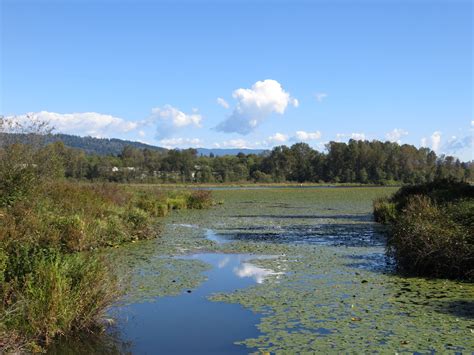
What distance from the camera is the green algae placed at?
27.0 feet

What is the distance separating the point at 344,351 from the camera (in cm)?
771

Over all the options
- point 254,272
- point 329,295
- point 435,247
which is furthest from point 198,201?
point 329,295

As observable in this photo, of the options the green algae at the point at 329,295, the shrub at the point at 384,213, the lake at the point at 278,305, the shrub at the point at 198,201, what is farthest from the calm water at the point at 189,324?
the shrub at the point at 198,201

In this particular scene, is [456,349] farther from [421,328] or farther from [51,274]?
[51,274]

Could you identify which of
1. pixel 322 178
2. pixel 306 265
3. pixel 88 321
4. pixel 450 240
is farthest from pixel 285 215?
pixel 322 178

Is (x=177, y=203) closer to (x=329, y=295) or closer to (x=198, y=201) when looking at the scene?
(x=198, y=201)

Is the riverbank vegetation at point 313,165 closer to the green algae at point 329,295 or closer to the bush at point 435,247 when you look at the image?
the green algae at point 329,295

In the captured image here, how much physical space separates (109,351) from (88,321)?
0.83m

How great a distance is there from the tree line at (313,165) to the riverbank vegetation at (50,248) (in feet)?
283

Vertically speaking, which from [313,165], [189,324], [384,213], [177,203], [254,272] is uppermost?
[313,165]

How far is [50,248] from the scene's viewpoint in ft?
31.4

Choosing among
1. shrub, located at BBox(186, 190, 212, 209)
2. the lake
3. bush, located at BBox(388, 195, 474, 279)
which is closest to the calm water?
the lake

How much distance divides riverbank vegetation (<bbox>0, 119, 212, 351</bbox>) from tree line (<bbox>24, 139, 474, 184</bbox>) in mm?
86291

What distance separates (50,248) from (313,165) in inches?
4832
